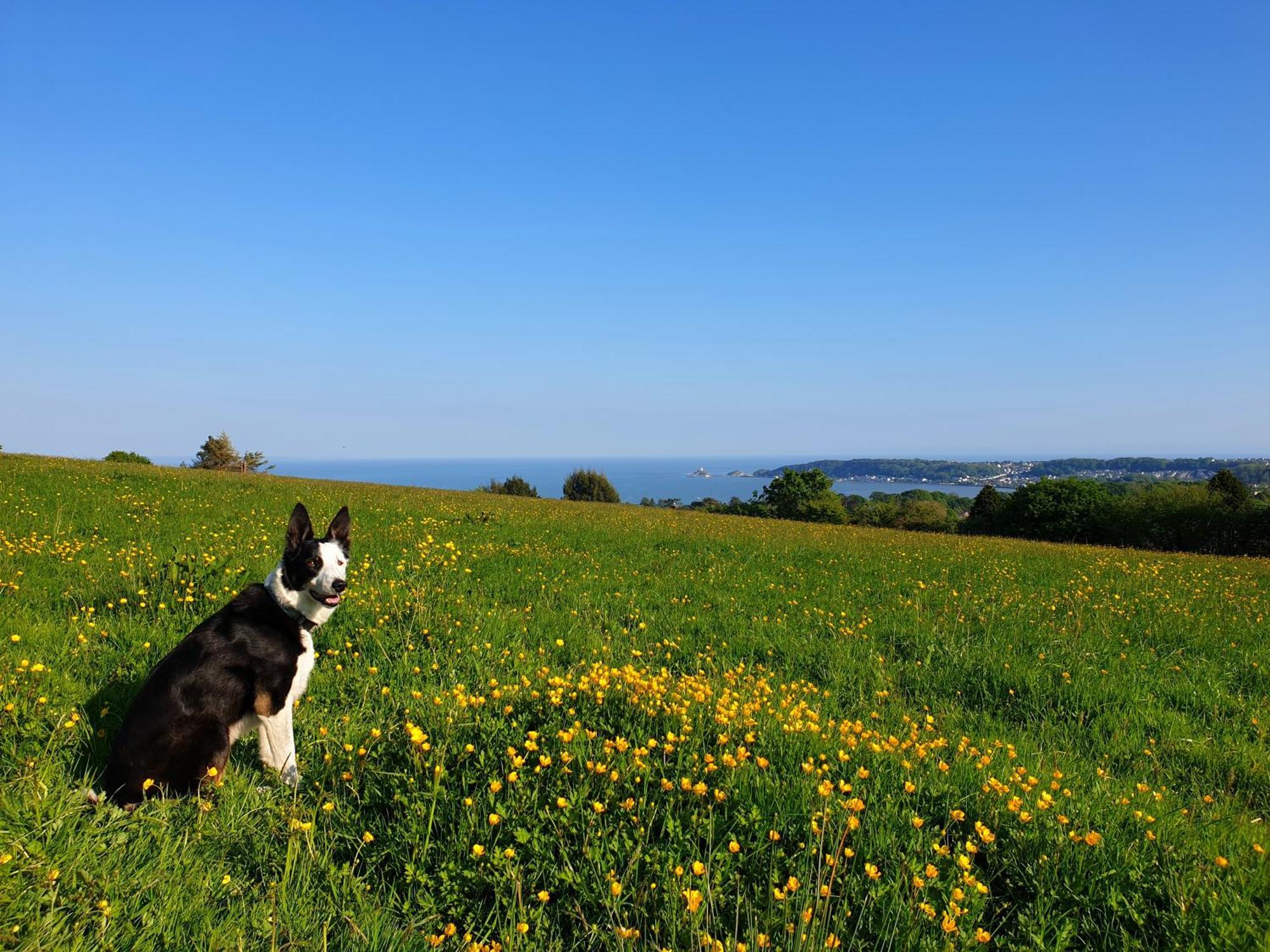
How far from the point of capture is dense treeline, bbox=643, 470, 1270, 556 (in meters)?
41.0

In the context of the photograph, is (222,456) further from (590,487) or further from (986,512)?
(986,512)

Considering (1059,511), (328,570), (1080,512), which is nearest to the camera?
(328,570)

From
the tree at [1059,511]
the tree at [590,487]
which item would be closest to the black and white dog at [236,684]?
the tree at [1059,511]

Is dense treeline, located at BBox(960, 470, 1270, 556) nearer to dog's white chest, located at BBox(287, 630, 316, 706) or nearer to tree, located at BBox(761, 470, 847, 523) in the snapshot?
tree, located at BBox(761, 470, 847, 523)

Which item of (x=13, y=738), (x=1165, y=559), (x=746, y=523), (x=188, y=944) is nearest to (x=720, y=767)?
(x=188, y=944)

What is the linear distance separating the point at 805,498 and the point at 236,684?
76.5m

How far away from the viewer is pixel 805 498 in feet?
251

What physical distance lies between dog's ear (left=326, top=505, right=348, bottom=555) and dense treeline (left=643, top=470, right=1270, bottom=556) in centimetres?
4248

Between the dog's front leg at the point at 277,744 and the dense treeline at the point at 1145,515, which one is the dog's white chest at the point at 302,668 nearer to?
the dog's front leg at the point at 277,744

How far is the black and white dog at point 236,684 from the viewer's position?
3605 mm

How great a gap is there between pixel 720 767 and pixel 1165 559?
2217 cm

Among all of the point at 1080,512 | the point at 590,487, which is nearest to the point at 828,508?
the point at 1080,512

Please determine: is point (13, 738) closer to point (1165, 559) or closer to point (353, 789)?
point (353, 789)

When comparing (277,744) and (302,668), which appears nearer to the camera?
(277,744)
